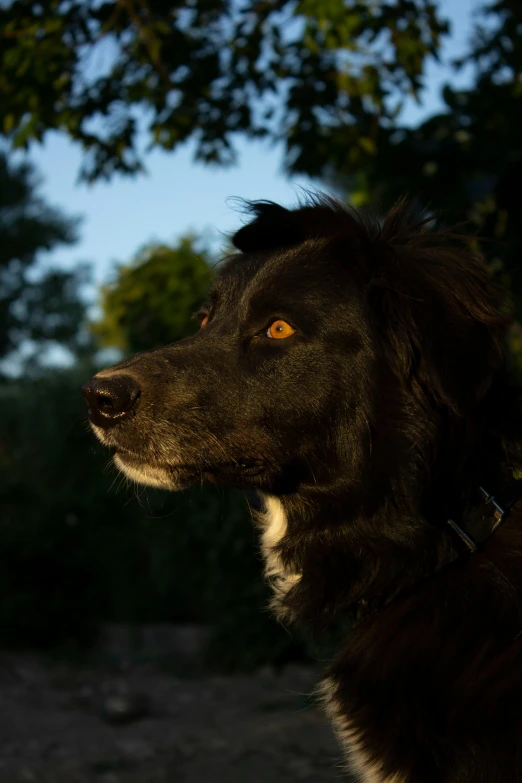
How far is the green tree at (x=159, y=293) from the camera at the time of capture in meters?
8.34

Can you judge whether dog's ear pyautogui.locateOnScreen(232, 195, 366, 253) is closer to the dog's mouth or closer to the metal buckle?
the dog's mouth

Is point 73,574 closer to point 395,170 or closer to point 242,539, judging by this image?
point 242,539

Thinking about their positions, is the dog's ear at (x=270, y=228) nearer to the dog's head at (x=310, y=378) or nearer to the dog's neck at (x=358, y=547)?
the dog's head at (x=310, y=378)

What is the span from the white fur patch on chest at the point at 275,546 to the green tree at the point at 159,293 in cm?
464

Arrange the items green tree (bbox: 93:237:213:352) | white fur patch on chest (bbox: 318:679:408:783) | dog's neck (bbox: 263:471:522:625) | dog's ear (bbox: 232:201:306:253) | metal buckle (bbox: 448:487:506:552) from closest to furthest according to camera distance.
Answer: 1. white fur patch on chest (bbox: 318:679:408:783)
2. metal buckle (bbox: 448:487:506:552)
3. dog's neck (bbox: 263:471:522:625)
4. dog's ear (bbox: 232:201:306:253)
5. green tree (bbox: 93:237:213:352)

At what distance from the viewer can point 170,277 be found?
8.65 meters


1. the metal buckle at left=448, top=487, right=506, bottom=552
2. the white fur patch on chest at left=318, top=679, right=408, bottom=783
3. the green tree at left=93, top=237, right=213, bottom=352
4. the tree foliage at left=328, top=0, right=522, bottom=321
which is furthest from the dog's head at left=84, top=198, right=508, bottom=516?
the green tree at left=93, top=237, right=213, bottom=352

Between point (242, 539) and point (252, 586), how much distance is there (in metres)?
0.47

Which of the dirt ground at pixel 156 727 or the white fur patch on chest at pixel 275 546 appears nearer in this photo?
the white fur patch on chest at pixel 275 546

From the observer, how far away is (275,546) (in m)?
3.37

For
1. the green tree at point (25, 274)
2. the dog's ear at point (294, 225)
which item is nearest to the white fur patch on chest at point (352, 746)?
the dog's ear at point (294, 225)

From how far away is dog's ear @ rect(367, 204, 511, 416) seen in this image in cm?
282

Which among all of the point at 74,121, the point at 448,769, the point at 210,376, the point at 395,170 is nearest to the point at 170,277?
the point at 74,121

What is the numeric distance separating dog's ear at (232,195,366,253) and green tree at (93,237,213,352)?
4493 mm
